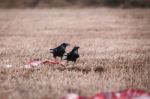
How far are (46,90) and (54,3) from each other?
1634 inches

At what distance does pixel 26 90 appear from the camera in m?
7.86

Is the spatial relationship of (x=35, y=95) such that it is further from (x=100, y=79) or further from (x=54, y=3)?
(x=54, y=3)

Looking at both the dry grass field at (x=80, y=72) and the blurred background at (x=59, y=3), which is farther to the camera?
the blurred background at (x=59, y=3)

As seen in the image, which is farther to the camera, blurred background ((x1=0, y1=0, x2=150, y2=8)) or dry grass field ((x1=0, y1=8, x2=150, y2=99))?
blurred background ((x1=0, y1=0, x2=150, y2=8))

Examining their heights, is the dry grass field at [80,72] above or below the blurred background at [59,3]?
below

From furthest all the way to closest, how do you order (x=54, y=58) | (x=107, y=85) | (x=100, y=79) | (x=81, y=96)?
1. (x=54, y=58)
2. (x=100, y=79)
3. (x=107, y=85)
4. (x=81, y=96)

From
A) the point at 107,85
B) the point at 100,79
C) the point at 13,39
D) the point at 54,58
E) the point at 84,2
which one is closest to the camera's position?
the point at 107,85

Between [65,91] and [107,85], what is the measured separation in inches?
41.9

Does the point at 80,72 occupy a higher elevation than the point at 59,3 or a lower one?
lower

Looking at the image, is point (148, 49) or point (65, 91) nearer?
point (65, 91)

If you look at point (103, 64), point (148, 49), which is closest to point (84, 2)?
point (148, 49)

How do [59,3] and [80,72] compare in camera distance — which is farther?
[59,3]

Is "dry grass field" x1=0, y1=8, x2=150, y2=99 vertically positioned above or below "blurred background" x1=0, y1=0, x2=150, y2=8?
below

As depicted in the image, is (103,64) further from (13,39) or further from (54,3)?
(54,3)
